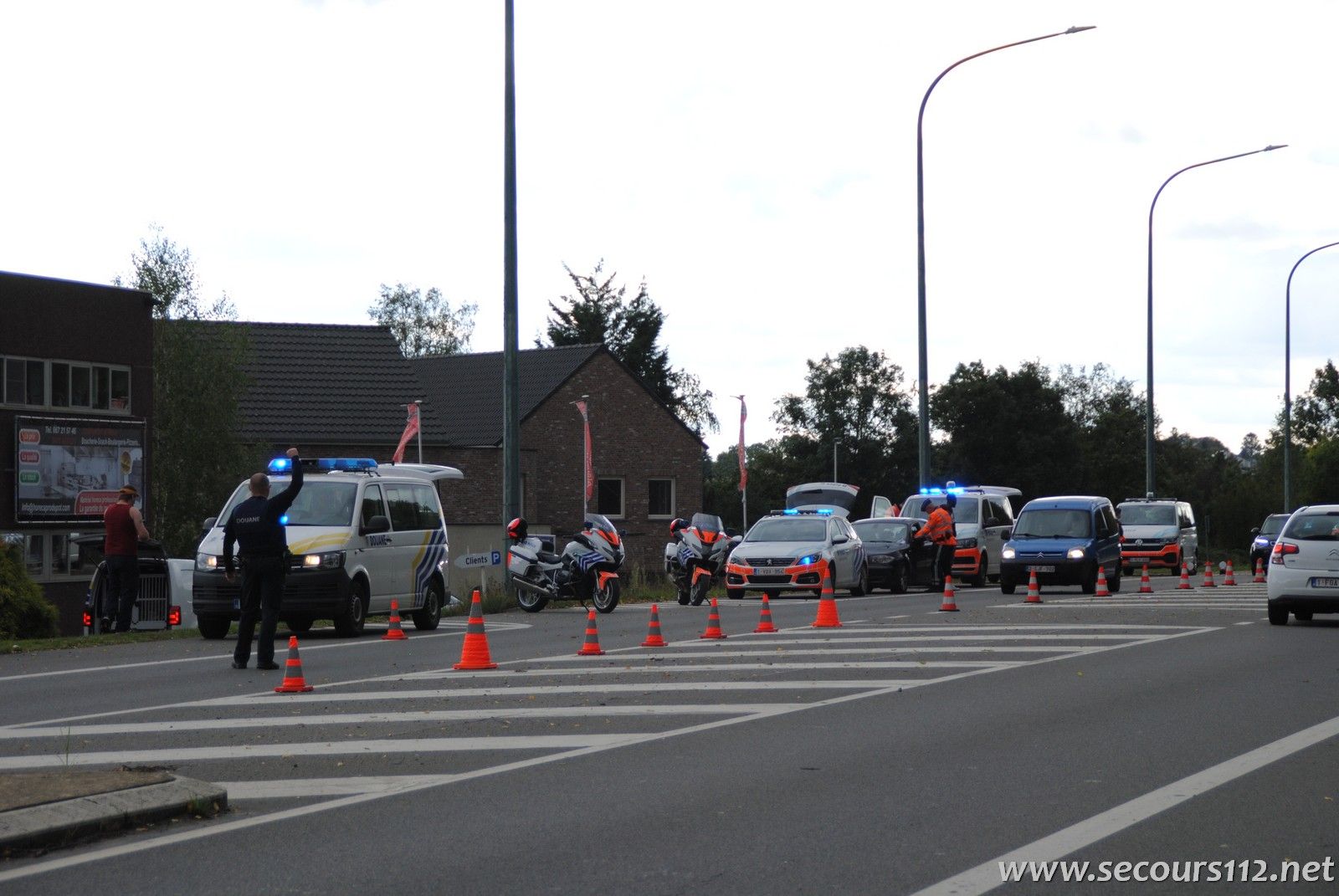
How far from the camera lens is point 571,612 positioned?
24094 mm

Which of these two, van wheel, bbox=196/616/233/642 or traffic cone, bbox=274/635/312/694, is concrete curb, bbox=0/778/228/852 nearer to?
traffic cone, bbox=274/635/312/694

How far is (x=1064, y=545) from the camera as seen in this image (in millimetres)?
29719

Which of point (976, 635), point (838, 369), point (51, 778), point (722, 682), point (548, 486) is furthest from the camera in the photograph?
point (838, 369)

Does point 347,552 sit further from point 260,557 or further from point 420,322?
point 420,322

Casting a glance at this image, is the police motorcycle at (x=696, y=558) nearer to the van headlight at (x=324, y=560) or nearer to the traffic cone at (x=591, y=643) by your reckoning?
the van headlight at (x=324, y=560)

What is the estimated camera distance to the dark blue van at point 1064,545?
2958 cm

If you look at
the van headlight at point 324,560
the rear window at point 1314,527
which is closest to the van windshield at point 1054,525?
the rear window at point 1314,527

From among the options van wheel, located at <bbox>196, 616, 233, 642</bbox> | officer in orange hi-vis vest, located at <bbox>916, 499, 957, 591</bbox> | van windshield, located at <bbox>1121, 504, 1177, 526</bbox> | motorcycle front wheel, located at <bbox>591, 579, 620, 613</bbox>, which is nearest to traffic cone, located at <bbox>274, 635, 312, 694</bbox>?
van wheel, located at <bbox>196, 616, 233, 642</bbox>

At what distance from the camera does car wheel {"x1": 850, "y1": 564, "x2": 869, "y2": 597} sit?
1169 inches

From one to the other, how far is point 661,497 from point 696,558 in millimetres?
33008

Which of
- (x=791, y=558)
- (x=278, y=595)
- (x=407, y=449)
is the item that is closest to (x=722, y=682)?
(x=278, y=595)

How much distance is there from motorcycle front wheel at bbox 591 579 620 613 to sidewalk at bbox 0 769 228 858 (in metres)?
15.5

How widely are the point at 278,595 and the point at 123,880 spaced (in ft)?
28.5

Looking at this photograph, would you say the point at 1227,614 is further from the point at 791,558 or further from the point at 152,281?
the point at 152,281
